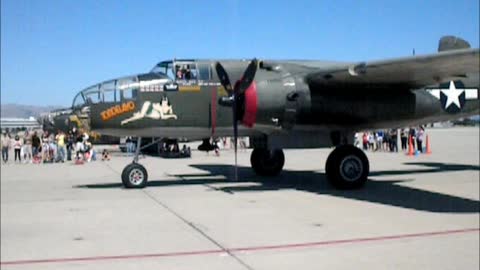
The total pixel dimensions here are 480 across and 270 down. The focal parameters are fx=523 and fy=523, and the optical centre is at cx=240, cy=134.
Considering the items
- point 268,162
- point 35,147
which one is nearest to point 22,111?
point 35,147

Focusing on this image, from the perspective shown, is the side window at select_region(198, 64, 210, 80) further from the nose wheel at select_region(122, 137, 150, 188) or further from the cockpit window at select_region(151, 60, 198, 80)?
the nose wheel at select_region(122, 137, 150, 188)

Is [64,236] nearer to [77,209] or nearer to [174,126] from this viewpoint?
[77,209]

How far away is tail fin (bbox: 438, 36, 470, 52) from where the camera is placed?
13750 millimetres

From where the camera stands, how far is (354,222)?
8320 millimetres

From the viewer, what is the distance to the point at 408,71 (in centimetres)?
1095

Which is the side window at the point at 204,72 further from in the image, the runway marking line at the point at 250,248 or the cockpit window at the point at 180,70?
the runway marking line at the point at 250,248

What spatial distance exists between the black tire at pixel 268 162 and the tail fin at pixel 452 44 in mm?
5416

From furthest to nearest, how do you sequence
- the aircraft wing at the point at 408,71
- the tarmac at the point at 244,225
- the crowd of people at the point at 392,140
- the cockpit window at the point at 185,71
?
the crowd of people at the point at 392,140 < the cockpit window at the point at 185,71 < the aircraft wing at the point at 408,71 < the tarmac at the point at 244,225

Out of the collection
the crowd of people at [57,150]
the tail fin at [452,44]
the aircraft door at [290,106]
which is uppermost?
the tail fin at [452,44]

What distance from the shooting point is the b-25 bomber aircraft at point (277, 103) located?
11766 mm

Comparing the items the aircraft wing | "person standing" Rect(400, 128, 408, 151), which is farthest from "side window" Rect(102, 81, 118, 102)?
"person standing" Rect(400, 128, 408, 151)

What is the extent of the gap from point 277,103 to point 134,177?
4197mm

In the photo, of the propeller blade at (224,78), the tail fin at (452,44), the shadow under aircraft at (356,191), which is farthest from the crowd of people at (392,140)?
the propeller blade at (224,78)

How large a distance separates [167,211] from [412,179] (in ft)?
25.4
